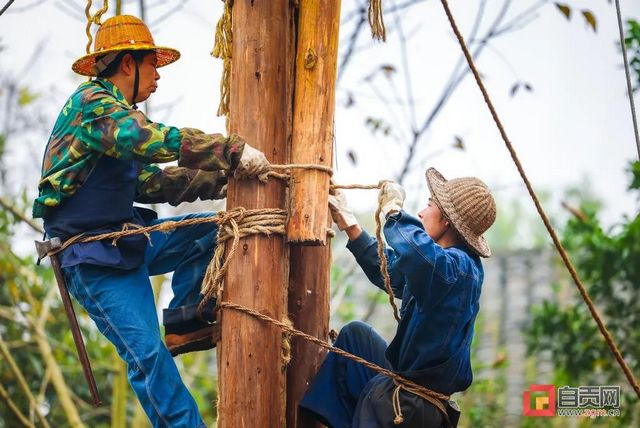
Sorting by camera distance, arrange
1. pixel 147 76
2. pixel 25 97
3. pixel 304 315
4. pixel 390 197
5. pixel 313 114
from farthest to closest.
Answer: pixel 25 97 → pixel 147 76 → pixel 304 315 → pixel 390 197 → pixel 313 114

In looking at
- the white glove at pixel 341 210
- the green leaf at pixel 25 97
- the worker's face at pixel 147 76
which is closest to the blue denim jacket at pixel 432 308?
the white glove at pixel 341 210

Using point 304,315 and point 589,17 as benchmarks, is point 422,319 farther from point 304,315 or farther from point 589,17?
point 589,17

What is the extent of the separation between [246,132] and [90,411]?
216 inches

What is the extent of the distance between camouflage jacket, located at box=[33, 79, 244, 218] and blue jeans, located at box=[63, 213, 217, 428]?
35 centimetres

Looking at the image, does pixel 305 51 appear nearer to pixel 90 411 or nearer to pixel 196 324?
pixel 196 324

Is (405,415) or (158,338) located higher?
(158,338)

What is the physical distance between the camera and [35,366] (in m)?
8.04

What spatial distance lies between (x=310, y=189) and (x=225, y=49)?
0.76m

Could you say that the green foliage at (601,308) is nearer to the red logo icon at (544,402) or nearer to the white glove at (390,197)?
the red logo icon at (544,402)

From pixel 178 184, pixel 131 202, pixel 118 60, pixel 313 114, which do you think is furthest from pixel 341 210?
pixel 118 60

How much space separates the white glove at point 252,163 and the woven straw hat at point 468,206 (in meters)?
0.75

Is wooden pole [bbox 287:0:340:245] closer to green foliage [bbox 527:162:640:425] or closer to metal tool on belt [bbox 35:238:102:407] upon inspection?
metal tool on belt [bbox 35:238:102:407]

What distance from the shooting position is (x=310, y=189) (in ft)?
11.3

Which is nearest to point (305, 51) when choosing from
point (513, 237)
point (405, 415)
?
point (405, 415)
